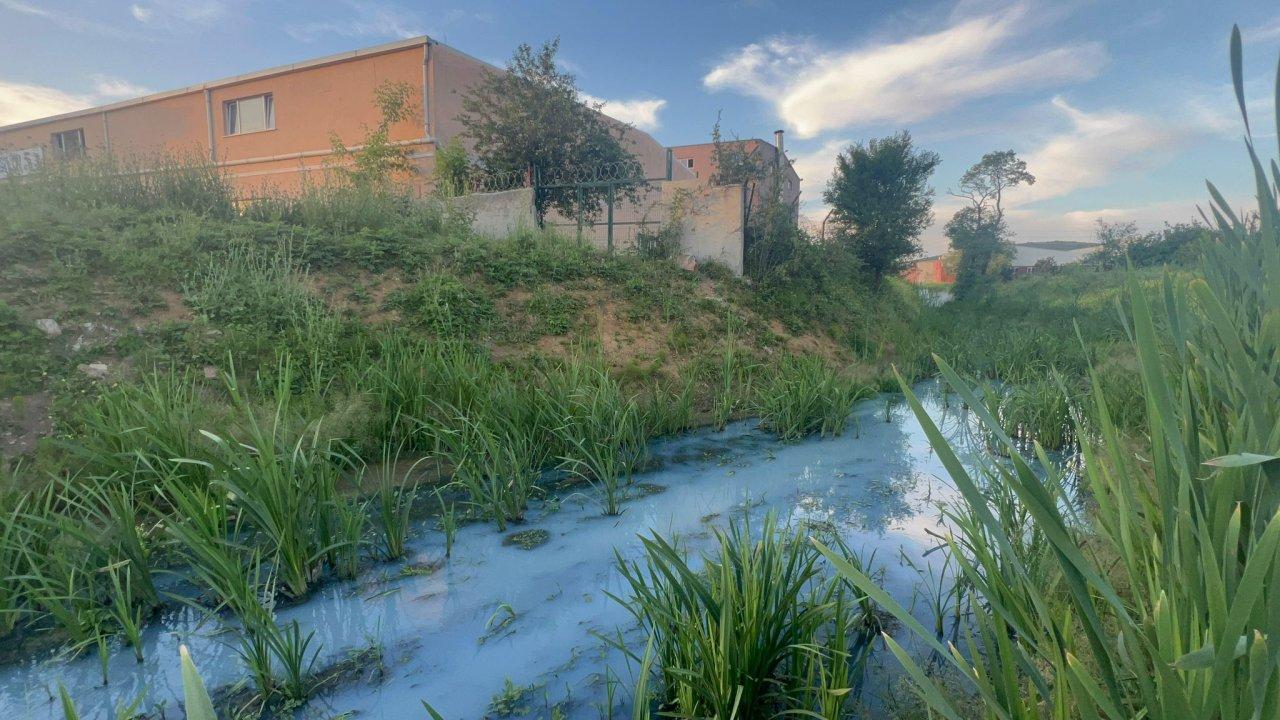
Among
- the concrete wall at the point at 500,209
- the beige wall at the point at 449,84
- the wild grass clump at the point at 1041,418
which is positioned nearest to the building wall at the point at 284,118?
the beige wall at the point at 449,84

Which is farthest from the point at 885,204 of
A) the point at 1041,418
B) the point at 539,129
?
the point at 1041,418

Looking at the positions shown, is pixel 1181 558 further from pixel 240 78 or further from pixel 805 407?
pixel 240 78

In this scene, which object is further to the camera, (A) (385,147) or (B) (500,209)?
(A) (385,147)

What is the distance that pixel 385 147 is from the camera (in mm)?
12320

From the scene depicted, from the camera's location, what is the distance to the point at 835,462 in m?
4.47

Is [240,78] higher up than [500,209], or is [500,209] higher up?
[240,78]

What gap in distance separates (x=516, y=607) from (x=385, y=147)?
12228 millimetres

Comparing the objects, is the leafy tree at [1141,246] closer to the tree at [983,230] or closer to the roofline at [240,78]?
the tree at [983,230]

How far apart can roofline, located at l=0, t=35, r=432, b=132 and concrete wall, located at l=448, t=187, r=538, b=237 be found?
551cm

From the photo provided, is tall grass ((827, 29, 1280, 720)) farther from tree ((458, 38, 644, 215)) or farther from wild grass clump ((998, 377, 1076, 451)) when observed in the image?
tree ((458, 38, 644, 215))

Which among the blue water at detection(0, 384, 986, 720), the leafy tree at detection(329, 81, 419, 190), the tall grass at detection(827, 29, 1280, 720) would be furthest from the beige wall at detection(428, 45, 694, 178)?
the tall grass at detection(827, 29, 1280, 720)

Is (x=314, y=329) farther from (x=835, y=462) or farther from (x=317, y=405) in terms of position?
(x=835, y=462)

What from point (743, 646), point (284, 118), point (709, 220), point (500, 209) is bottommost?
point (743, 646)

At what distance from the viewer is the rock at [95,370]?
3.90 meters
